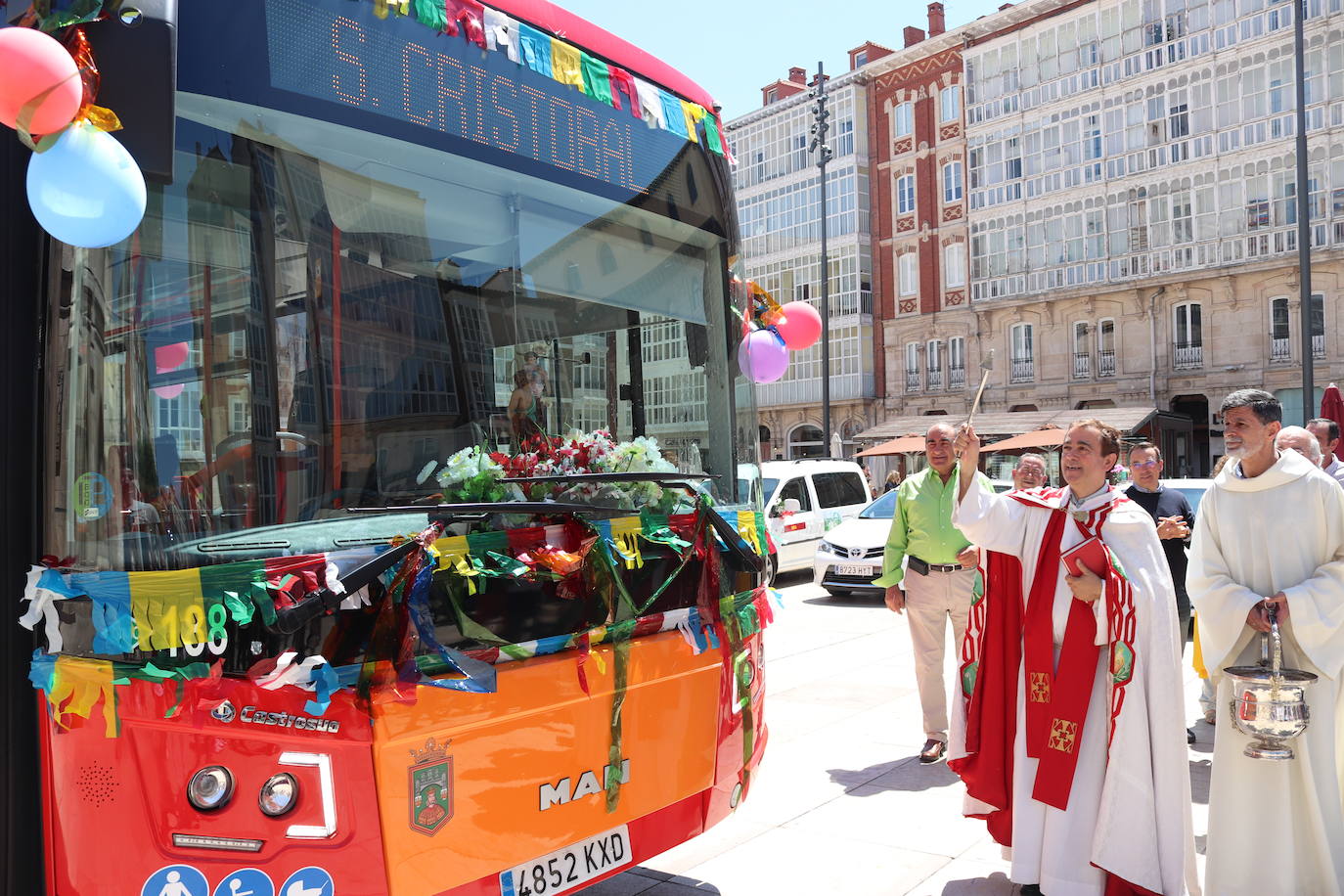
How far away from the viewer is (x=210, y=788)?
2.67 m

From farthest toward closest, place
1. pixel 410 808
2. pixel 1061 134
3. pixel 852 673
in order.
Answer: pixel 1061 134
pixel 852 673
pixel 410 808

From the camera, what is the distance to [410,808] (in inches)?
110

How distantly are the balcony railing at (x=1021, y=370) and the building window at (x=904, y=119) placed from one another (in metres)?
9.96

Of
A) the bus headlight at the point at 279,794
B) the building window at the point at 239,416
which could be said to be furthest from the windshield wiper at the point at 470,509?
the bus headlight at the point at 279,794

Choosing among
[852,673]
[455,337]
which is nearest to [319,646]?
[455,337]

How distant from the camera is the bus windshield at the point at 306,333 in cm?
272

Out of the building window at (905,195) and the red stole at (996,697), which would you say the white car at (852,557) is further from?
the building window at (905,195)

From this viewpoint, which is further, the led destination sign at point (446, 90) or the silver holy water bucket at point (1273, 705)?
the silver holy water bucket at point (1273, 705)

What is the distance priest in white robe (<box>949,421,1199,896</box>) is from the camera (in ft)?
13.1

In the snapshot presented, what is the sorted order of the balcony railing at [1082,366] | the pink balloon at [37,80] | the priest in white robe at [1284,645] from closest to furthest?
the pink balloon at [37,80] < the priest in white robe at [1284,645] < the balcony railing at [1082,366]

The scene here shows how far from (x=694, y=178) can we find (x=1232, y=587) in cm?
262

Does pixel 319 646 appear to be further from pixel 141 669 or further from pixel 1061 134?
pixel 1061 134

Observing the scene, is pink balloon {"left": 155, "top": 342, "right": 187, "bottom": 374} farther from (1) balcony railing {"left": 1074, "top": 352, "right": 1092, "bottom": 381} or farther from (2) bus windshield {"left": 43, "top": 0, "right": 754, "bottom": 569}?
(1) balcony railing {"left": 1074, "top": 352, "right": 1092, "bottom": 381}

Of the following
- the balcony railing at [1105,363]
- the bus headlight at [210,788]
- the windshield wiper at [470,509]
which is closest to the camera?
the bus headlight at [210,788]
